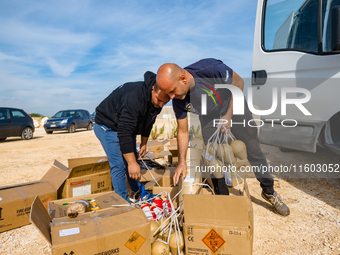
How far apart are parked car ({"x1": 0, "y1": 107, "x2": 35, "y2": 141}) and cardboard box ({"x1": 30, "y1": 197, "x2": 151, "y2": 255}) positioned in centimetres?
1031

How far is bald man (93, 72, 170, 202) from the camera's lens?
221 cm

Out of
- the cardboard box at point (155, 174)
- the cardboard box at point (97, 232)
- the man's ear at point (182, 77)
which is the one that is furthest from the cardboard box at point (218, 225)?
the cardboard box at point (155, 174)

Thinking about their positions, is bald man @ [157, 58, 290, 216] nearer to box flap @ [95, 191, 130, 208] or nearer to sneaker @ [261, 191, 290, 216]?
sneaker @ [261, 191, 290, 216]

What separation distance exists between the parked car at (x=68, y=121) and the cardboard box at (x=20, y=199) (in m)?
11.9

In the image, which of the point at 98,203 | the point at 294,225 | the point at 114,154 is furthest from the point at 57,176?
the point at 294,225

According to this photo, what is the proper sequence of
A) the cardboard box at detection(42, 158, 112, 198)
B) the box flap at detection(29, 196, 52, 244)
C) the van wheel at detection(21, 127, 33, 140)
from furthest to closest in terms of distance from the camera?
the van wheel at detection(21, 127, 33, 140) → the cardboard box at detection(42, 158, 112, 198) → the box flap at detection(29, 196, 52, 244)

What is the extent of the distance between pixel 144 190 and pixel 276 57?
8.40 ft

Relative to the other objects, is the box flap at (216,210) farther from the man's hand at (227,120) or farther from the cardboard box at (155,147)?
the cardboard box at (155,147)

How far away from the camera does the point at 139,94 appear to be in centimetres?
229

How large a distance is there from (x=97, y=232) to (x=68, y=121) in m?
13.5

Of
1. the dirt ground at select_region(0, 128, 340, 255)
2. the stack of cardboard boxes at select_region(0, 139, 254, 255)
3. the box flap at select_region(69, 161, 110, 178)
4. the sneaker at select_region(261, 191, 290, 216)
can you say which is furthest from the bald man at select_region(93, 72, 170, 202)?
the sneaker at select_region(261, 191, 290, 216)

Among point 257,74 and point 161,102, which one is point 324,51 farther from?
point 161,102

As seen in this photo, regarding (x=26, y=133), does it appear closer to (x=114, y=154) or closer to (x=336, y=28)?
(x=114, y=154)

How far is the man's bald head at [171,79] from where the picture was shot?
188 cm
